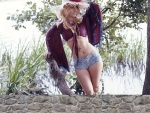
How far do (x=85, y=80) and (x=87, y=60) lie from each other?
206 millimetres

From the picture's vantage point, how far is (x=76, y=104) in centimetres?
423

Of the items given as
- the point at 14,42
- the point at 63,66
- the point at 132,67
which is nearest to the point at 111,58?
the point at 132,67

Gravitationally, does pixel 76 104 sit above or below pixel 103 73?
below

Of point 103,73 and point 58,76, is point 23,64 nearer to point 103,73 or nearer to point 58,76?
point 58,76

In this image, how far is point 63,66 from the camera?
13.1 ft

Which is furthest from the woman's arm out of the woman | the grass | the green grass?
the green grass

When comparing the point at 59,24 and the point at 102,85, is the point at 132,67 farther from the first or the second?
the point at 59,24

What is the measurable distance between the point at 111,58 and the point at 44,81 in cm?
75

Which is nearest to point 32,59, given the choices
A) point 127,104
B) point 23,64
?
point 23,64

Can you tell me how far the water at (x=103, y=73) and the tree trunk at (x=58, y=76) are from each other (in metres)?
0.06

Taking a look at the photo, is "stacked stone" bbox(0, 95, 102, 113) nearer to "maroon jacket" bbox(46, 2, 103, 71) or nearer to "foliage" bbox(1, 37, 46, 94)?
"foliage" bbox(1, 37, 46, 94)

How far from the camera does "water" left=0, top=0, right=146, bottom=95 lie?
408 cm

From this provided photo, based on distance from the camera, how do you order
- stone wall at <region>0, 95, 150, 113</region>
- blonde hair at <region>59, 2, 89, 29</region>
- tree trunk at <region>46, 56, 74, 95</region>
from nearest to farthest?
blonde hair at <region>59, 2, 89, 29</region> < tree trunk at <region>46, 56, 74, 95</region> < stone wall at <region>0, 95, 150, 113</region>

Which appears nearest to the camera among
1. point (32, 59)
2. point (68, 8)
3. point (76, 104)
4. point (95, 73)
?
point (68, 8)
